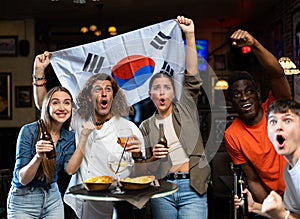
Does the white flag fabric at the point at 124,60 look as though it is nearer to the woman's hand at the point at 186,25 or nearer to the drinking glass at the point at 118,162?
the woman's hand at the point at 186,25

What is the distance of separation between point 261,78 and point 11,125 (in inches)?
182

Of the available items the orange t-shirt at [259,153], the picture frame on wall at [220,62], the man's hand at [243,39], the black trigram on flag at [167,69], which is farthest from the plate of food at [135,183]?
the picture frame on wall at [220,62]

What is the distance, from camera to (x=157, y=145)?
218 centimetres

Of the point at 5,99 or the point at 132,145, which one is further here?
the point at 5,99

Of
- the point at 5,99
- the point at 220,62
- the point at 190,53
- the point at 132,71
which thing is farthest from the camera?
the point at 220,62

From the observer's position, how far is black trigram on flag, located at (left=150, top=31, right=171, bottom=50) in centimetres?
272

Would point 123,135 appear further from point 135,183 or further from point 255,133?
point 255,133

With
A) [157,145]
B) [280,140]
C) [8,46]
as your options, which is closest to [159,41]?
[157,145]

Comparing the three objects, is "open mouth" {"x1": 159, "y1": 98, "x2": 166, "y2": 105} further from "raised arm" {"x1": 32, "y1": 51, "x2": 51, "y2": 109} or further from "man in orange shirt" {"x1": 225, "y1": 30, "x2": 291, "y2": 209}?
"raised arm" {"x1": 32, "y1": 51, "x2": 51, "y2": 109}

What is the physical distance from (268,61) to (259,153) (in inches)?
19.8

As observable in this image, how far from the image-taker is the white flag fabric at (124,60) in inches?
108

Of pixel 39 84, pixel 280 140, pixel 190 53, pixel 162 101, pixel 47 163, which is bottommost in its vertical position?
pixel 47 163

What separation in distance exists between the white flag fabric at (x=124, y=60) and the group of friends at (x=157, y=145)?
0.32 metres

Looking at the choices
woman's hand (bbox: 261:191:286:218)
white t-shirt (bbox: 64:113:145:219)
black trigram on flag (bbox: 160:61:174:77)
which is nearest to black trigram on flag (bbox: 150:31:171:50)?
black trigram on flag (bbox: 160:61:174:77)
